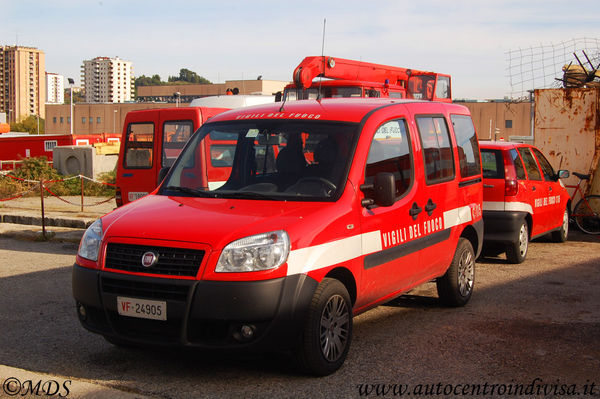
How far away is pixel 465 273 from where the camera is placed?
26.0 feet

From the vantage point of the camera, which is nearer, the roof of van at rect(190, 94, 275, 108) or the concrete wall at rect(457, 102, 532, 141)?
the roof of van at rect(190, 94, 275, 108)

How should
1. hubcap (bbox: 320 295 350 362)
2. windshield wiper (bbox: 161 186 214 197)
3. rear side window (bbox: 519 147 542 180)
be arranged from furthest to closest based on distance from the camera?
rear side window (bbox: 519 147 542 180), windshield wiper (bbox: 161 186 214 197), hubcap (bbox: 320 295 350 362)

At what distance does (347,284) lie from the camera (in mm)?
5762

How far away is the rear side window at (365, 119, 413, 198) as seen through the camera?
6.11m

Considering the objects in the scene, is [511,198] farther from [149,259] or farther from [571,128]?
[149,259]

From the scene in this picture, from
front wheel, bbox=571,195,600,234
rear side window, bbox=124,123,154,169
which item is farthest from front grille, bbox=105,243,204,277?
front wheel, bbox=571,195,600,234

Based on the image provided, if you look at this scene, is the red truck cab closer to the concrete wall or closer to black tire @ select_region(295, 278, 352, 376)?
black tire @ select_region(295, 278, 352, 376)

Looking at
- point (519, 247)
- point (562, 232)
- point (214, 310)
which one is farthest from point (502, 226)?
point (214, 310)

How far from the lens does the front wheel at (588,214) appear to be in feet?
46.2

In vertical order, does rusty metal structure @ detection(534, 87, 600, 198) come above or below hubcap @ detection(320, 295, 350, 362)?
above

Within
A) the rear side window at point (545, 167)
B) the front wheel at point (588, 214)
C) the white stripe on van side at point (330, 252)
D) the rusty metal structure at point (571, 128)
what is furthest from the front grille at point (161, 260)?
the rusty metal structure at point (571, 128)

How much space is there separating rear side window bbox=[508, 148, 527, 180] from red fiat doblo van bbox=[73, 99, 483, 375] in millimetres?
3624

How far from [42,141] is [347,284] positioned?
135 ft

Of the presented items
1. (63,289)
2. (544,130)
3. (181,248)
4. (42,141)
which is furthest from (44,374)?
(42,141)
